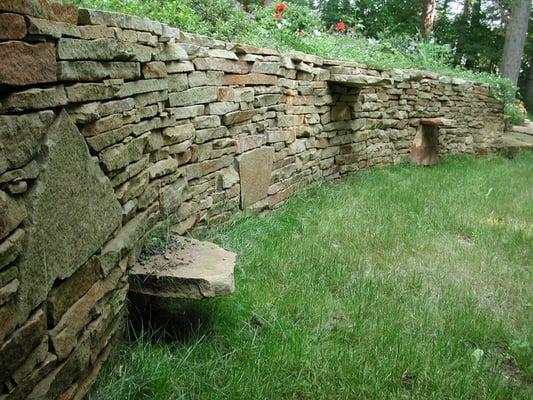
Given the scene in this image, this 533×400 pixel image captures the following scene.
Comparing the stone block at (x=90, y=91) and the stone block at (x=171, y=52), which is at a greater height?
the stone block at (x=171, y=52)

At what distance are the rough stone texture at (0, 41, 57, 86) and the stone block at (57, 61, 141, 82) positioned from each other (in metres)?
0.07

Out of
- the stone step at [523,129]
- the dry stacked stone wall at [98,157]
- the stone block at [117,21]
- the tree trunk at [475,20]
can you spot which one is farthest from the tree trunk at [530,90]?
the stone block at [117,21]

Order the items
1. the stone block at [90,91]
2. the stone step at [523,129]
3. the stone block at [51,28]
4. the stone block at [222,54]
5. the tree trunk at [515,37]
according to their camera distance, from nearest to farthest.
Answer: the stone block at [51,28]
the stone block at [90,91]
the stone block at [222,54]
the stone step at [523,129]
the tree trunk at [515,37]

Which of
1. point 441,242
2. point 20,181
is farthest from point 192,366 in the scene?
point 441,242

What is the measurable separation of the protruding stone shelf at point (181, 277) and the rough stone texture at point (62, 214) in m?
0.39

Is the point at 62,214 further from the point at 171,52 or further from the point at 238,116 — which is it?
the point at 238,116

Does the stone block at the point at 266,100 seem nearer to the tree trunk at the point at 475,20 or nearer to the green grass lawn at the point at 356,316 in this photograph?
the green grass lawn at the point at 356,316

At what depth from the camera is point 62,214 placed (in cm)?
178

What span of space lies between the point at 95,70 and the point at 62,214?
0.62 m

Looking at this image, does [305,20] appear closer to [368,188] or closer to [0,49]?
[368,188]

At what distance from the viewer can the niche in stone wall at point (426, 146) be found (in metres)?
8.15

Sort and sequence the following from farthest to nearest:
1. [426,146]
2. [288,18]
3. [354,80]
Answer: [426,146] → [288,18] → [354,80]

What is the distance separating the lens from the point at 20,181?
60.0 inches

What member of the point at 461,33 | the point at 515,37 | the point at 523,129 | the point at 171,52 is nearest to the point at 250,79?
the point at 171,52
